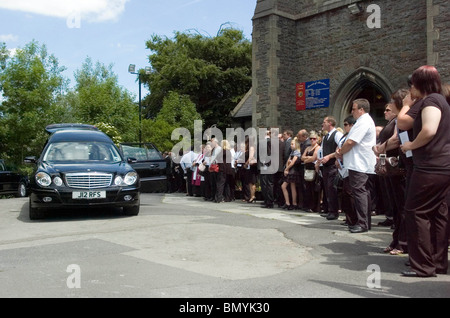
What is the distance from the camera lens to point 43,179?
9.27 meters

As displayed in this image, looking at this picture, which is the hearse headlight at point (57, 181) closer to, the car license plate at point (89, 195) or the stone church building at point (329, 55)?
the car license plate at point (89, 195)

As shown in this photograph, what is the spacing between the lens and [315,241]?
7305 mm

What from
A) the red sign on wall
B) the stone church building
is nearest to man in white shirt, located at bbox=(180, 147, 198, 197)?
the stone church building

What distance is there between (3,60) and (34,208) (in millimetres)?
26317

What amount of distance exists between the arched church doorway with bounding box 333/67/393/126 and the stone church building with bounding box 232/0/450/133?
0.04 metres

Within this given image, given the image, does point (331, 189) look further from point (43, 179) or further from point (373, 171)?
point (43, 179)

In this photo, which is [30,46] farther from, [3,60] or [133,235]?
[133,235]

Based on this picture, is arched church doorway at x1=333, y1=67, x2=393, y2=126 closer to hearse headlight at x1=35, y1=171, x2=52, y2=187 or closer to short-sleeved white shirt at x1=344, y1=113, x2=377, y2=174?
short-sleeved white shirt at x1=344, y1=113, x2=377, y2=174

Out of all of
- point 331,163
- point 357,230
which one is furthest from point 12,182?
point 357,230

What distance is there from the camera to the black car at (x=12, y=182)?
71.1 ft

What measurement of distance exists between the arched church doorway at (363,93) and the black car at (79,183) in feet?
35.6

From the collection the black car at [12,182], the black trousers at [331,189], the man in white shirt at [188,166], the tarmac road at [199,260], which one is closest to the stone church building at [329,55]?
the man in white shirt at [188,166]

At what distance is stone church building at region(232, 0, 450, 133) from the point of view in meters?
16.9
